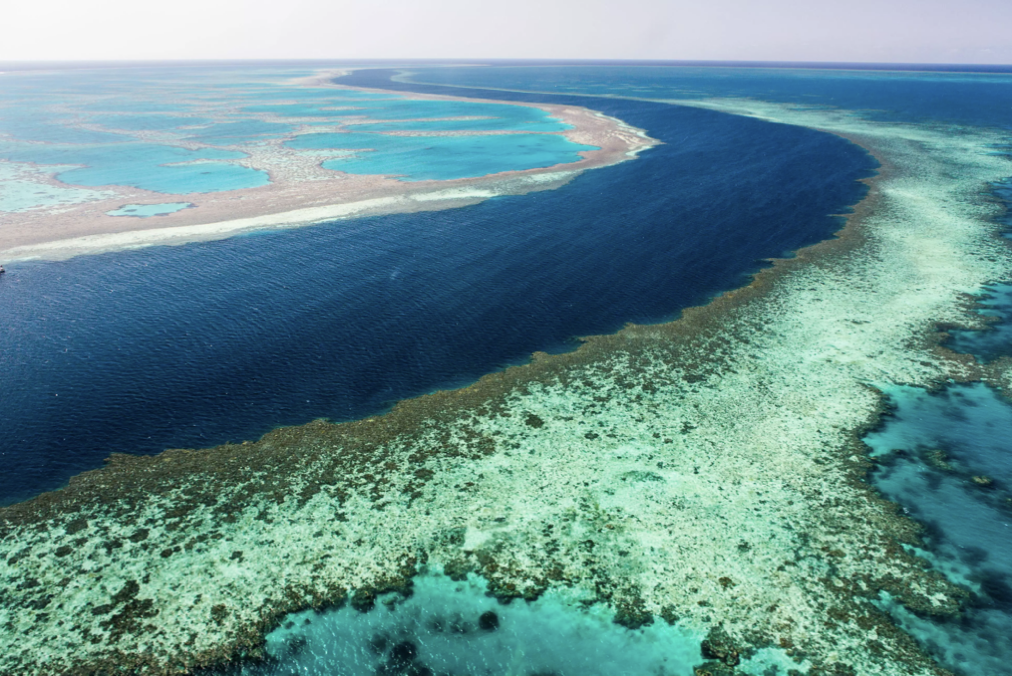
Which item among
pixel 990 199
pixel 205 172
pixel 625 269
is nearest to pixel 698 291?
pixel 625 269

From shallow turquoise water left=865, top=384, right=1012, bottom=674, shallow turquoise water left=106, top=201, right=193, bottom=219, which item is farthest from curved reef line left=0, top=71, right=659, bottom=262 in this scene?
shallow turquoise water left=865, top=384, right=1012, bottom=674

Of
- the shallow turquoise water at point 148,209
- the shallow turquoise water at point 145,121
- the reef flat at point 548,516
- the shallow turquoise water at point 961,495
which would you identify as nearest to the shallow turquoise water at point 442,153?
the shallow turquoise water at point 148,209

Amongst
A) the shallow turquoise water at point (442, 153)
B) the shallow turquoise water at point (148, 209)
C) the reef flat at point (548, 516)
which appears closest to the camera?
the reef flat at point (548, 516)

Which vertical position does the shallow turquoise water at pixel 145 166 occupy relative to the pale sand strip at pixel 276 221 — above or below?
above

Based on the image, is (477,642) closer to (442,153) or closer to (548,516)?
(548,516)

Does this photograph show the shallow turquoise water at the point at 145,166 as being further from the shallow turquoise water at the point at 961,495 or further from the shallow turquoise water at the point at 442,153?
the shallow turquoise water at the point at 961,495

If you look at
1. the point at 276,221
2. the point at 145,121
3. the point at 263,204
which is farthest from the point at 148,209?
the point at 145,121

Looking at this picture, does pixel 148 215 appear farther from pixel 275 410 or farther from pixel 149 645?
pixel 149 645
